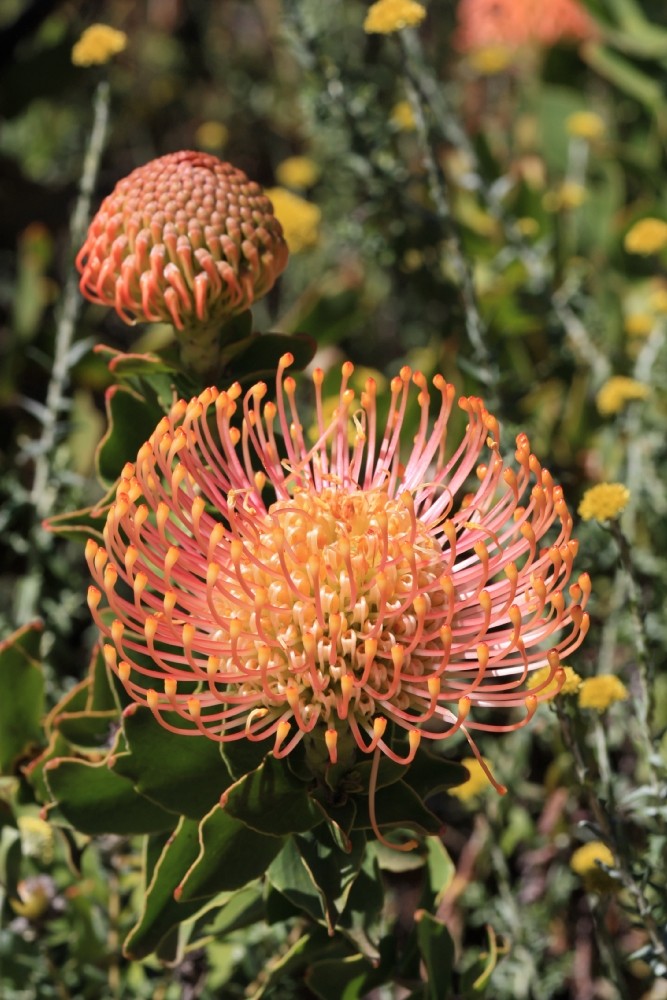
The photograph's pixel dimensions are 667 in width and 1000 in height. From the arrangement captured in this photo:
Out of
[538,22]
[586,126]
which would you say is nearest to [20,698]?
[586,126]

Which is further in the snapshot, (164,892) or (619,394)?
(619,394)

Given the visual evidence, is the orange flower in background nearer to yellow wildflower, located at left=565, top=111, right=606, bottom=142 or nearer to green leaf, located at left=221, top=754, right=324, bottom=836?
yellow wildflower, located at left=565, top=111, right=606, bottom=142

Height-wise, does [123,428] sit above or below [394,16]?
below

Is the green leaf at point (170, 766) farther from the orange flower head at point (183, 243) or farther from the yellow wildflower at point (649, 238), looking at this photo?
the yellow wildflower at point (649, 238)

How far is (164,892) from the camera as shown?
111 centimetres

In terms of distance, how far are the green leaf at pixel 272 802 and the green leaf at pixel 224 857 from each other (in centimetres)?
2

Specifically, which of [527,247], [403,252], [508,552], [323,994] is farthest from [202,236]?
[527,247]

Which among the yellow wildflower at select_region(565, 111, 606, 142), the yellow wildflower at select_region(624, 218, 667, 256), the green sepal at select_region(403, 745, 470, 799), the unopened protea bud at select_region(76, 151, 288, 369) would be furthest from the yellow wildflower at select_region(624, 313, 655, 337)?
the green sepal at select_region(403, 745, 470, 799)

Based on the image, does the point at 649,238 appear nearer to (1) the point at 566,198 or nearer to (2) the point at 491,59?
(1) the point at 566,198

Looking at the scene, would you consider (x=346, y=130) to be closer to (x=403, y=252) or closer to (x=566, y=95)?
(x=403, y=252)

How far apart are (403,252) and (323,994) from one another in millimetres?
1392

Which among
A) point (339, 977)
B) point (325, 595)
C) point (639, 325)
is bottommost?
point (639, 325)

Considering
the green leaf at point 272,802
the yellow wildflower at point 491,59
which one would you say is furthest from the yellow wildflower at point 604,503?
the yellow wildflower at point 491,59

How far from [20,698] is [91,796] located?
249 millimetres
